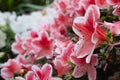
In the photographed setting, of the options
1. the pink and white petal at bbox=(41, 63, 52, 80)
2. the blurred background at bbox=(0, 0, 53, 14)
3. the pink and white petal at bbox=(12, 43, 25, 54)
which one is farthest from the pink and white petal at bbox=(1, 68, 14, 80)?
the blurred background at bbox=(0, 0, 53, 14)

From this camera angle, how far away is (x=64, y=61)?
1231 mm

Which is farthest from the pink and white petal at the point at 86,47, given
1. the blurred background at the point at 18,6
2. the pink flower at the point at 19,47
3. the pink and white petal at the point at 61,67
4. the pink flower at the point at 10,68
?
the blurred background at the point at 18,6

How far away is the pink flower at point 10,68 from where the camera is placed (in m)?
1.48

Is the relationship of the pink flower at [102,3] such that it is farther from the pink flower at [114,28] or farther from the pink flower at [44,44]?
the pink flower at [44,44]

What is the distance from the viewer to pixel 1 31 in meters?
2.03

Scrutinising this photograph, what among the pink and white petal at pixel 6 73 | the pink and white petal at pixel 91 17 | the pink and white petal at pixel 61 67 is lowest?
the pink and white petal at pixel 6 73

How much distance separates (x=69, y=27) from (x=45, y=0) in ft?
7.19

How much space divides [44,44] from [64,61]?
21 cm

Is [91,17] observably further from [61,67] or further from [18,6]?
[18,6]

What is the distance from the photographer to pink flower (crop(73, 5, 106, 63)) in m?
0.95

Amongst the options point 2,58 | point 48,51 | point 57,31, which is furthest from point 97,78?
point 2,58

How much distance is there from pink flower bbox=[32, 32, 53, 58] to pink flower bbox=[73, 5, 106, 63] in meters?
0.43

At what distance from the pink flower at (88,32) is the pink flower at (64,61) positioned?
7.3 inches

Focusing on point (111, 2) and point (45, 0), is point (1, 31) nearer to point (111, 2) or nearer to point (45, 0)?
point (111, 2)
